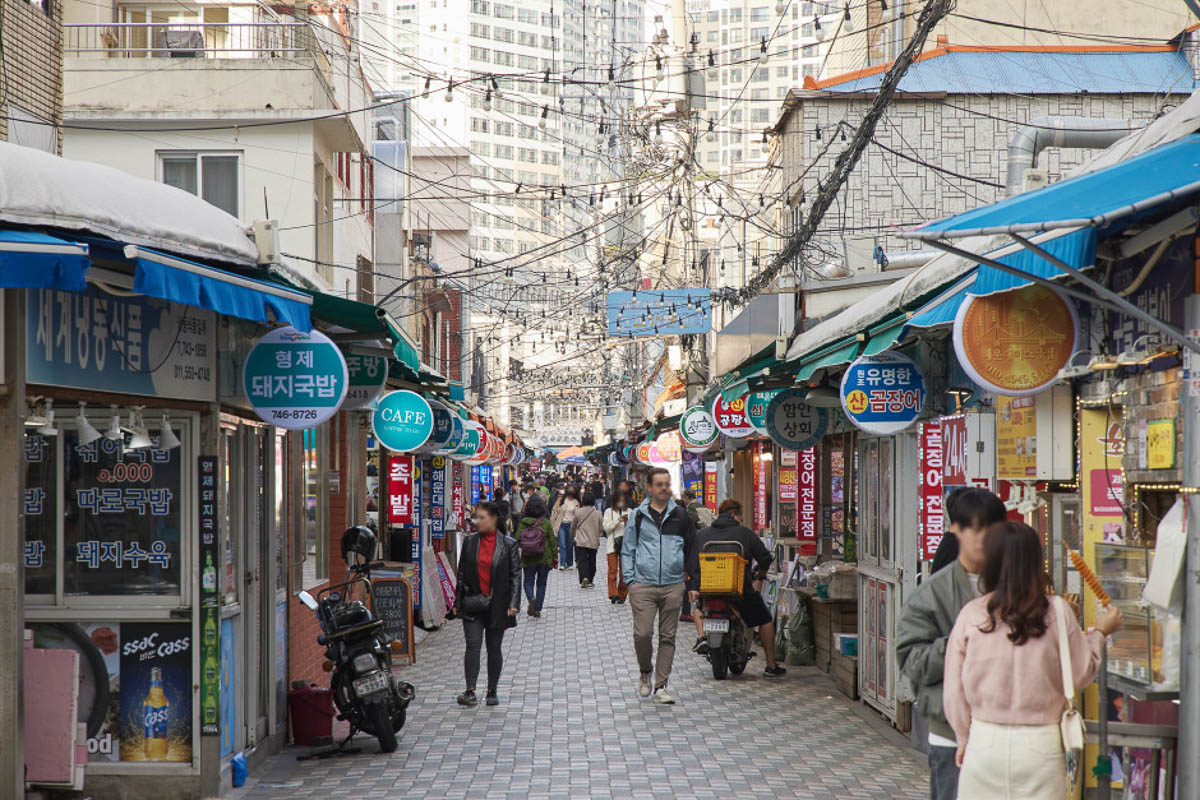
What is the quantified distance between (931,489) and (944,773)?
3.86 meters

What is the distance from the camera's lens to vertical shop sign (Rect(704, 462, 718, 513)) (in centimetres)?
3042

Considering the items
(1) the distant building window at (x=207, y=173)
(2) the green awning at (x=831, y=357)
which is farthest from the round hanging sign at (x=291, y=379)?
(1) the distant building window at (x=207, y=173)

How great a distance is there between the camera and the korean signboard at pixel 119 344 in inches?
297

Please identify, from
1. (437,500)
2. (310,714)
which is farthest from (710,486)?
(310,714)

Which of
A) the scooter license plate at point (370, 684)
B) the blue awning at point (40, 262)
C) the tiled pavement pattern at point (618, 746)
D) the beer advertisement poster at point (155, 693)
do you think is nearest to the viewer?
the blue awning at point (40, 262)

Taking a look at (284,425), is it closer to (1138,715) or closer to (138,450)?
(138,450)

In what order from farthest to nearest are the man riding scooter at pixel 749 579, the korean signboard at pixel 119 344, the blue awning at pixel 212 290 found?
the man riding scooter at pixel 749 579
the korean signboard at pixel 119 344
the blue awning at pixel 212 290

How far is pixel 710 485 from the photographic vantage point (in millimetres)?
31188

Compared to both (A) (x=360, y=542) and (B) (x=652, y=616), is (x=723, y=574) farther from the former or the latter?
(A) (x=360, y=542)

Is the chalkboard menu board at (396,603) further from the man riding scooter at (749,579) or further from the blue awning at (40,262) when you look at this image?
the blue awning at (40,262)

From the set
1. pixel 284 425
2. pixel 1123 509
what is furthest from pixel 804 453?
pixel 1123 509

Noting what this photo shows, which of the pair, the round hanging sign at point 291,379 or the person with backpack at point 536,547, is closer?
the round hanging sign at point 291,379

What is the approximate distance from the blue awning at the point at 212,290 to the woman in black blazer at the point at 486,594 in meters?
5.46

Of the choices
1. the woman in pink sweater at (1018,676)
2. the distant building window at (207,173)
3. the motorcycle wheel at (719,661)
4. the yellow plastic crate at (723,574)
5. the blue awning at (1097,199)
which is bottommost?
the motorcycle wheel at (719,661)
